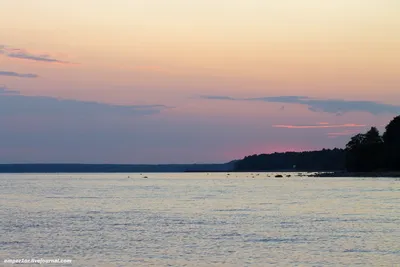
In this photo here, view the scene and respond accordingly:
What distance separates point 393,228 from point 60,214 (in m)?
36.6

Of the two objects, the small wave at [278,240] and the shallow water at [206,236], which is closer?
the shallow water at [206,236]

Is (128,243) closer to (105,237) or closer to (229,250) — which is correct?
(105,237)

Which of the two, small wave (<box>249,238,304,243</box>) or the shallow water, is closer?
the shallow water

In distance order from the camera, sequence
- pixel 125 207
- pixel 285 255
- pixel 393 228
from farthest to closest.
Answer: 1. pixel 125 207
2. pixel 393 228
3. pixel 285 255

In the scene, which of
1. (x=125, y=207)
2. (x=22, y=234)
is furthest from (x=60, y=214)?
(x=22, y=234)

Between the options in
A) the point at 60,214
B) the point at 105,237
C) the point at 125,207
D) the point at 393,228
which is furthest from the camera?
the point at 125,207

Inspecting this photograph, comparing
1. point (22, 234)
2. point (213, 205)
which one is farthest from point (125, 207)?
point (22, 234)

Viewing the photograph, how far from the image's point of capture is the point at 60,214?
79875mm

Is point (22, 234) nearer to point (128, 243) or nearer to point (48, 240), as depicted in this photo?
point (48, 240)

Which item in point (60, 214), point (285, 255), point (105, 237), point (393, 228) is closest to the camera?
point (285, 255)

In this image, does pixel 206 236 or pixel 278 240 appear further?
pixel 206 236

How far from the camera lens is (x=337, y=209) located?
8562cm

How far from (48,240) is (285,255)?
18.6m

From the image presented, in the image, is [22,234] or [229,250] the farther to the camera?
[22,234]
